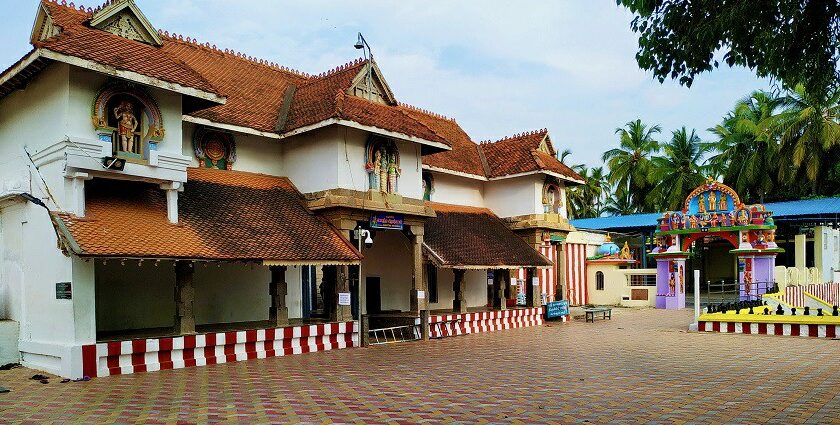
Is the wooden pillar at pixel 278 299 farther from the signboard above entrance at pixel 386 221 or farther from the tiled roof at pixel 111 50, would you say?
the tiled roof at pixel 111 50

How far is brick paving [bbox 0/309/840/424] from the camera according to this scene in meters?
7.48

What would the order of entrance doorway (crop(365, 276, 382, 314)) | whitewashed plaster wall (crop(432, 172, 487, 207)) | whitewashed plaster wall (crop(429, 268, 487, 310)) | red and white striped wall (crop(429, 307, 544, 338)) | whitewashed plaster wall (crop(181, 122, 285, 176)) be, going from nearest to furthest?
whitewashed plaster wall (crop(181, 122, 285, 176)) → red and white striped wall (crop(429, 307, 544, 338)) → entrance doorway (crop(365, 276, 382, 314)) → whitewashed plaster wall (crop(432, 172, 487, 207)) → whitewashed plaster wall (crop(429, 268, 487, 310))

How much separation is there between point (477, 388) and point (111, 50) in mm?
8265

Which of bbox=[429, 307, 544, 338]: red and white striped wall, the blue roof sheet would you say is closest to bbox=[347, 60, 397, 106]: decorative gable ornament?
bbox=[429, 307, 544, 338]: red and white striped wall

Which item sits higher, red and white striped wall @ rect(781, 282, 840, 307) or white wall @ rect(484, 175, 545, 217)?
white wall @ rect(484, 175, 545, 217)

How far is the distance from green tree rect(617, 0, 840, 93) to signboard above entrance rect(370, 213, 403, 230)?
932 cm

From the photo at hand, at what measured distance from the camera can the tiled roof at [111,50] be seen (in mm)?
10648

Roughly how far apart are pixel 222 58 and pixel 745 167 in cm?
2952

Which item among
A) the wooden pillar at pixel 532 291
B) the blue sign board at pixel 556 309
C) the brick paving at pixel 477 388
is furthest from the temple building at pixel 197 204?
the brick paving at pixel 477 388

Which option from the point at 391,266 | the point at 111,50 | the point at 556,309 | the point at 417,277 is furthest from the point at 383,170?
the point at 556,309

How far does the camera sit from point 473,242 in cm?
1878

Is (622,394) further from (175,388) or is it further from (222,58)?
(222,58)

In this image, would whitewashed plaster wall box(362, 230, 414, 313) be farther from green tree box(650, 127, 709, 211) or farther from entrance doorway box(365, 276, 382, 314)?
green tree box(650, 127, 709, 211)

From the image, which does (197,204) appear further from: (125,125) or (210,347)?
(210,347)
